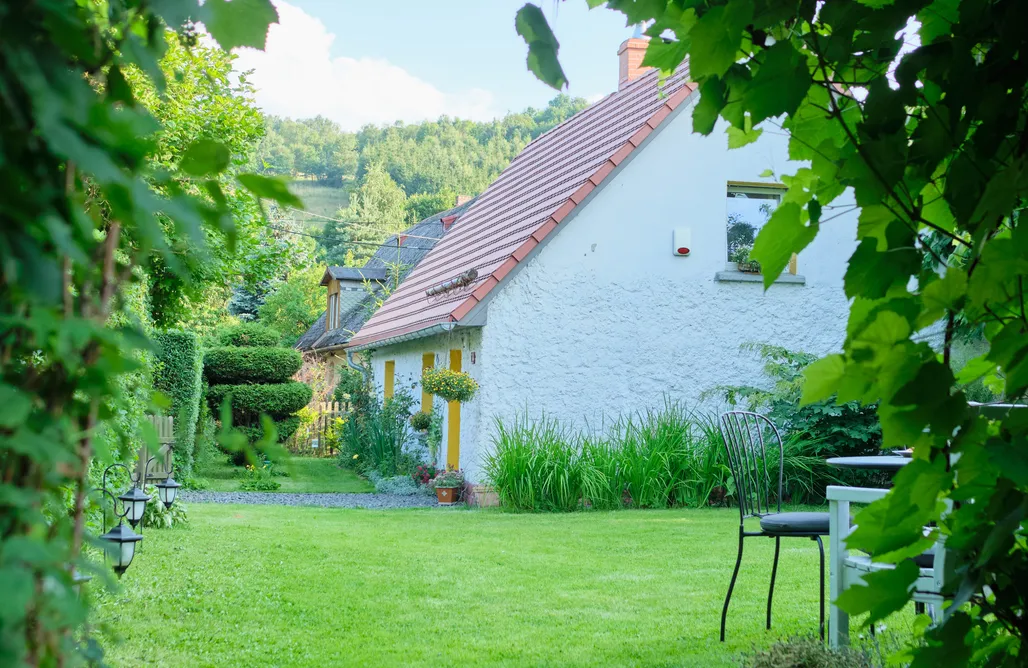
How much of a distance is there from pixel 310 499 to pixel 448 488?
2118 millimetres

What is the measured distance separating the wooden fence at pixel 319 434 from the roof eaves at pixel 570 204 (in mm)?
9679

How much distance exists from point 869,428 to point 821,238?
9.54ft

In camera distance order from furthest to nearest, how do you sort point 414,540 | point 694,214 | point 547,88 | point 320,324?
point 320,324
point 694,214
point 414,540
point 547,88

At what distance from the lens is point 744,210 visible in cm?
1273

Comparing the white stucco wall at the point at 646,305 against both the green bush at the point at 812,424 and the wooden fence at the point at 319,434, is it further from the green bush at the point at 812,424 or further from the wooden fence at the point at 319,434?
the wooden fence at the point at 319,434

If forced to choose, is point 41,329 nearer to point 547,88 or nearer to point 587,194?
point 547,88

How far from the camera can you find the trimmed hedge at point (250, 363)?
1736 cm

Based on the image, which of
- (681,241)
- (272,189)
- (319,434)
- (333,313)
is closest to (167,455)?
(681,241)

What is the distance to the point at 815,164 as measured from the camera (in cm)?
171

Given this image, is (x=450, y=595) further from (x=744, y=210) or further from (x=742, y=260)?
(x=744, y=210)

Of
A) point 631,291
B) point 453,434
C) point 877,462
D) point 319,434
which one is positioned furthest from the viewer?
point 319,434

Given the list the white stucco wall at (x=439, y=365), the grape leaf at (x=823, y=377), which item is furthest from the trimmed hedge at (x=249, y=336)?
the grape leaf at (x=823, y=377)

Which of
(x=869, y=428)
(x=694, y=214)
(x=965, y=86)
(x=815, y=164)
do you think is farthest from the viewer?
(x=694, y=214)

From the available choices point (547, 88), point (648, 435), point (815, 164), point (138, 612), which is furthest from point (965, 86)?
point (648, 435)
